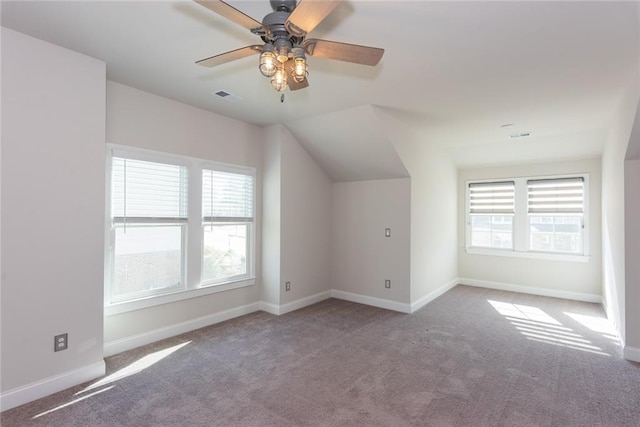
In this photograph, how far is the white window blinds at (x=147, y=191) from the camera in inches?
124

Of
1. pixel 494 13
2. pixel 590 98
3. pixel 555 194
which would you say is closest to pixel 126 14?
pixel 494 13

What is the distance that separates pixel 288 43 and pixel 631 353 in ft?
13.3

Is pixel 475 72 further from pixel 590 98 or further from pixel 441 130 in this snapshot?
pixel 441 130

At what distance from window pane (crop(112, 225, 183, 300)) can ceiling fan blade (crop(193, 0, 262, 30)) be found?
244 centimetres

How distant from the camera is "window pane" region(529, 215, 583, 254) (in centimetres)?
527

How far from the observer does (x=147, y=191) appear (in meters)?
3.37

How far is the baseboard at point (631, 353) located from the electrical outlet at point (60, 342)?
4.91m

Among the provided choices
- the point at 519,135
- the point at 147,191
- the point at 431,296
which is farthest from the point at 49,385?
the point at 519,135

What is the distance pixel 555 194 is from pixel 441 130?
2.55 m

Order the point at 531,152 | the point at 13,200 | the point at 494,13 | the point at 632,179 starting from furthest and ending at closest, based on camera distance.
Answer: the point at 531,152, the point at 632,179, the point at 13,200, the point at 494,13

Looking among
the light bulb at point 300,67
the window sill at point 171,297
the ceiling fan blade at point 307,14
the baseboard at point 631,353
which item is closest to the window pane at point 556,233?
the baseboard at point 631,353

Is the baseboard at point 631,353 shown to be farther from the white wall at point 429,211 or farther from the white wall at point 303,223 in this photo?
the white wall at point 303,223

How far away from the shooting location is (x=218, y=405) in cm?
232

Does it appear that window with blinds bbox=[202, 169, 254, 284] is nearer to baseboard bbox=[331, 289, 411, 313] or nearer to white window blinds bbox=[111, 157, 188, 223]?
white window blinds bbox=[111, 157, 188, 223]
